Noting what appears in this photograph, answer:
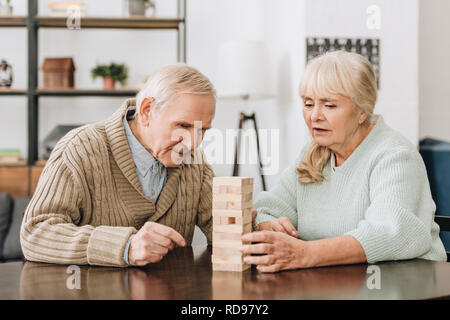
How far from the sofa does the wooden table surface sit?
7.40 ft

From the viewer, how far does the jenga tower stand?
44.7 inches

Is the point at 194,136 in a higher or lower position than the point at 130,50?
lower

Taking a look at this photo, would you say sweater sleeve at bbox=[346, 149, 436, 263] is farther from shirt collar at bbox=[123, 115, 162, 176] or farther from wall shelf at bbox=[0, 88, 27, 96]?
wall shelf at bbox=[0, 88, 27, 96]

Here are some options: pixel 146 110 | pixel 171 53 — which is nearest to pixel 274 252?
pixel 146 110

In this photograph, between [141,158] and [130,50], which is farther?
[130,50]

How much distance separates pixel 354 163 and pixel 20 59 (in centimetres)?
338

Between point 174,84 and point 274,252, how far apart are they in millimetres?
529

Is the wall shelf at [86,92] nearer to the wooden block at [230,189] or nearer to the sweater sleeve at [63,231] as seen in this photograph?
the sweater sleeve at [63,231]

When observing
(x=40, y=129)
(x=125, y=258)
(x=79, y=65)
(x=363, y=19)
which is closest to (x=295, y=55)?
(x=363, y=19)

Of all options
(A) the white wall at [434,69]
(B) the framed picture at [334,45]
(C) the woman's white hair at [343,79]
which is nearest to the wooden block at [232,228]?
(C) the woman's white hair at [343,79]

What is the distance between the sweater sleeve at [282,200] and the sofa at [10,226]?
218 cm

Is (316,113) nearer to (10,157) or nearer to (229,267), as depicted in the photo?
(229,267)

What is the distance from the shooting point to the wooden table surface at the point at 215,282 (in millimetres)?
964

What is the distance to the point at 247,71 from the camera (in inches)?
141
